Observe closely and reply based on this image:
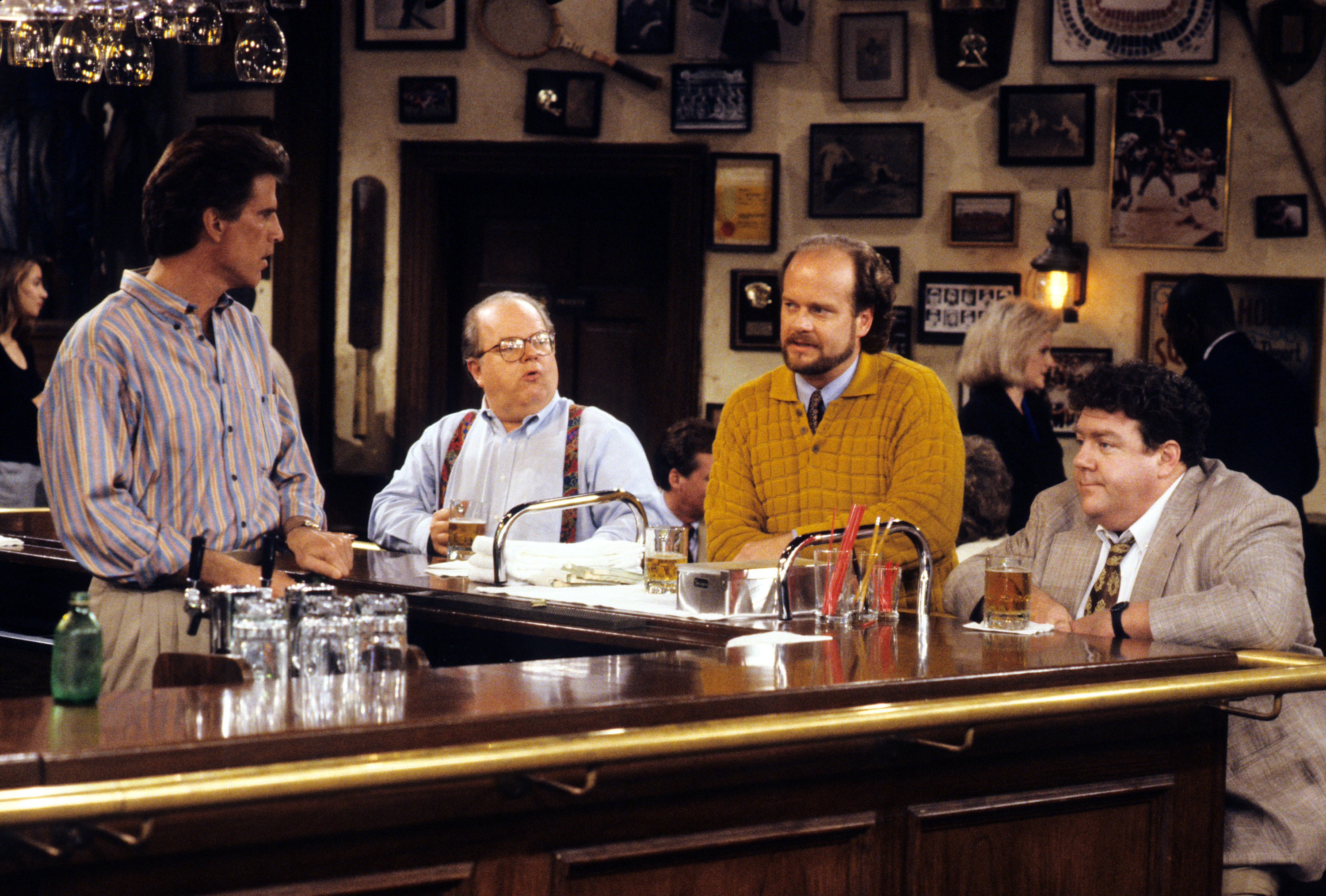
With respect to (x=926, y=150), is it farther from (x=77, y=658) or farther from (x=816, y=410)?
(x=77, y=658)

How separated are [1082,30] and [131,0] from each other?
12.7ft

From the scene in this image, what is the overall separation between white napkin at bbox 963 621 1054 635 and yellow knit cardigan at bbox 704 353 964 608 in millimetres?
384

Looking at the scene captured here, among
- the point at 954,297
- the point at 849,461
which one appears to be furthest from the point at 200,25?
the point at 954,297

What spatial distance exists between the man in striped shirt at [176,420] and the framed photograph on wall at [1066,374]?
400 centimetres

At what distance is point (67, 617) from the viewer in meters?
1.71

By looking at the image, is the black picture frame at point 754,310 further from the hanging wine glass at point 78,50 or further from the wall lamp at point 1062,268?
the hanging wine glass at point 78,50

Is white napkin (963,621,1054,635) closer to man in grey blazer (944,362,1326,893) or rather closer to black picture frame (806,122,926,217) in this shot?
man in grey blazer (944,362,1326,893)

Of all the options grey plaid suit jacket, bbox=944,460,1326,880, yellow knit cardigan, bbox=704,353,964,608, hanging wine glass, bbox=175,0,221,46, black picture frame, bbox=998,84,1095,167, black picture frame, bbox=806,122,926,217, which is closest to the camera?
grey plaid suit jacket, bbox=944,460,1326,880

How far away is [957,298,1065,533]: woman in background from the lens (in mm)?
4645

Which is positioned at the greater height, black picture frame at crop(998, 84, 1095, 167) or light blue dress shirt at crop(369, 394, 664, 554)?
black picture frame at crop(998, 84, 1095, 167)

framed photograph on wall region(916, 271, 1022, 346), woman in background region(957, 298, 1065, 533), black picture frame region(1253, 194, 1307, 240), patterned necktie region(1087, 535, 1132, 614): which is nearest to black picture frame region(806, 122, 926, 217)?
framed photograph on wall region(916, 271, 1022, 346)

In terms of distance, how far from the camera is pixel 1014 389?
4797 mm

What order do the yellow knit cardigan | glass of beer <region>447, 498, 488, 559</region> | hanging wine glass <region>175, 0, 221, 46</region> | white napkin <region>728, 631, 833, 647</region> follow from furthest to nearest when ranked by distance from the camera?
hanging wine glass <region>175, 0, 221, 46</region> < glass of beer <region>447, 498, 488, 559</region> < the yellow knit cardigan < white napkin <region>728, 631, 833, 647</region>

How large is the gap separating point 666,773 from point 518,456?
6.36ft
